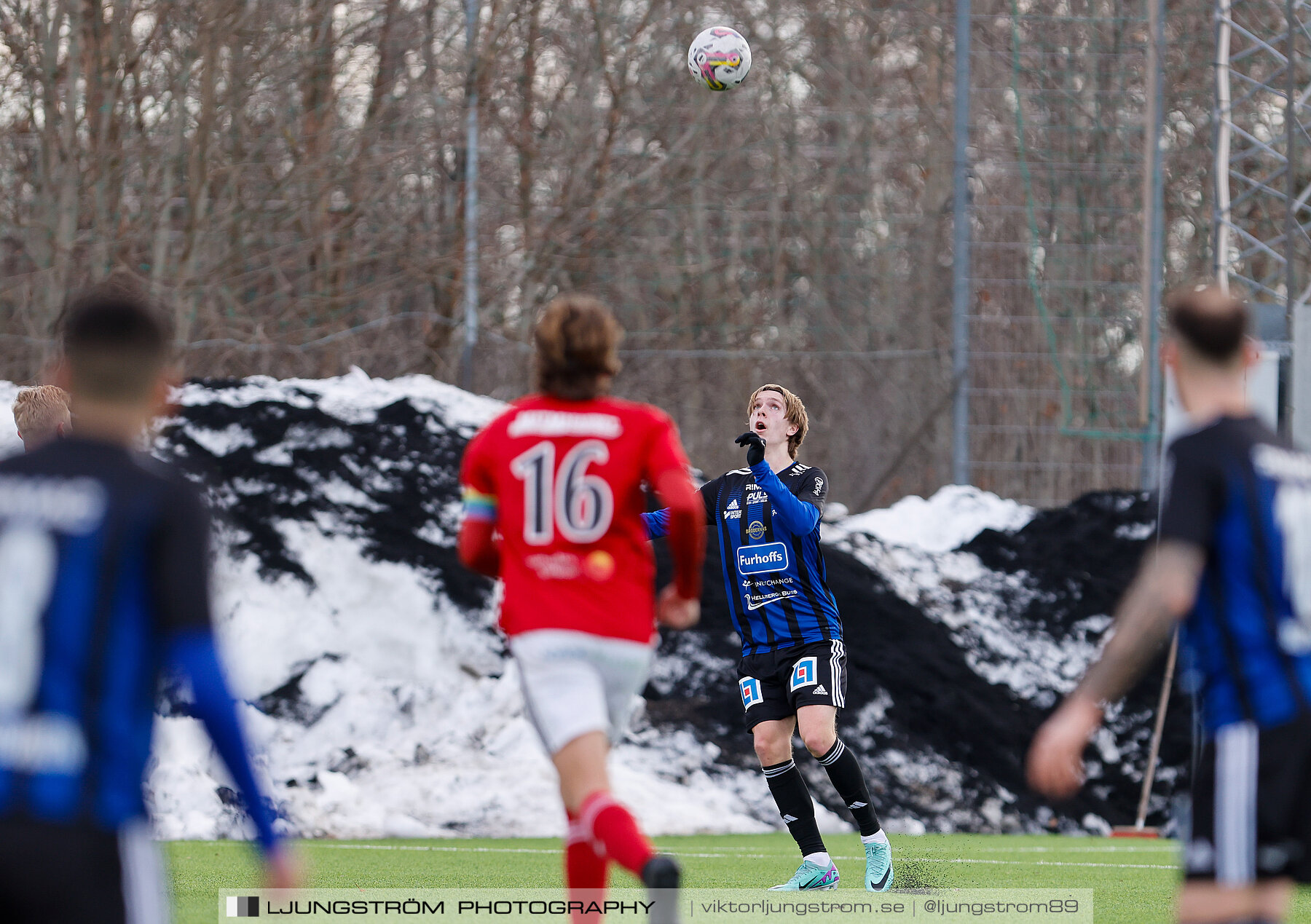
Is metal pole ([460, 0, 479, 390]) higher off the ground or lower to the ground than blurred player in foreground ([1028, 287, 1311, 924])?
higher

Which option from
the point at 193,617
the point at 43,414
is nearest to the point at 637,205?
the point at 43,414

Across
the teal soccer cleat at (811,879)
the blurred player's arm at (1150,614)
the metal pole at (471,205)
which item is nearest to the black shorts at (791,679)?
the teal soccer cleat at (811,879)

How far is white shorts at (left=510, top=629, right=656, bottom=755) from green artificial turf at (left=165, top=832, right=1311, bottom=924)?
2.25 metres

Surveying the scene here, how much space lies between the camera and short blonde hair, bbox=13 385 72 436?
698 centimetres

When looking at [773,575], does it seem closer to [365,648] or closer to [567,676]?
[567,676]

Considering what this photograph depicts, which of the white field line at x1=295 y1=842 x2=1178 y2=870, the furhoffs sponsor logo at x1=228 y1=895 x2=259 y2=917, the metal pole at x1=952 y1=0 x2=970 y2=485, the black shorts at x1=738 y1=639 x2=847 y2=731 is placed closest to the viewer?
the furhoffs sponsor logo at x1=228 y1=895 x2=259 y2=917

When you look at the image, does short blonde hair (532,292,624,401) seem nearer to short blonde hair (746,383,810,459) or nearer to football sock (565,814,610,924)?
football sock (565,814,610,924)

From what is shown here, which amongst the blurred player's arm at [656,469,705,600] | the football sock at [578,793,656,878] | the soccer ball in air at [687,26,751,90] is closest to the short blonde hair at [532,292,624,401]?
the blurred player's arm at [656,469,705,600]

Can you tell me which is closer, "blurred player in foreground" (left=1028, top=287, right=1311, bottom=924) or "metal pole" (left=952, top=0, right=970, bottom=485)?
"blurred player in foreground" (left=1028, top=287, right=1311, bottom=924)

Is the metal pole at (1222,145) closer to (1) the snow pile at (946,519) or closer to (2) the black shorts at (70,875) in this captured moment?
(1) the snow pile at (946,519)

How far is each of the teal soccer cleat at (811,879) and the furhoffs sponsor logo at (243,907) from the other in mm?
2256

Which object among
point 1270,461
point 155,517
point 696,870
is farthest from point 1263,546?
point 696,870

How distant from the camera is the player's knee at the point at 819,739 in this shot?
7.49 metres

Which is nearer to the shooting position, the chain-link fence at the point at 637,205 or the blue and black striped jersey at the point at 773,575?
the blue and black striped jersey at the point at 773,575
